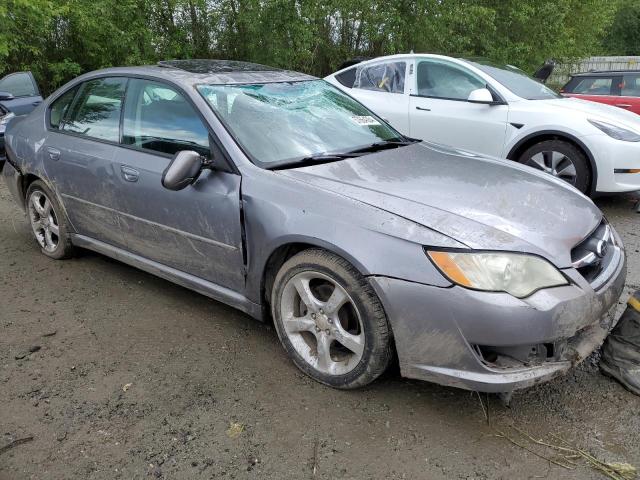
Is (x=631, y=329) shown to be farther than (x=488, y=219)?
Yes

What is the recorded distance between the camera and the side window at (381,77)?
7020mm

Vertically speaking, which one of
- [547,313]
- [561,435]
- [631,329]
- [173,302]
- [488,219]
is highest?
[488,219]

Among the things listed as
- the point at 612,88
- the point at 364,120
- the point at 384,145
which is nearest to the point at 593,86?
the point at 612,88

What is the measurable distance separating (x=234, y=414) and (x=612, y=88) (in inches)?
360

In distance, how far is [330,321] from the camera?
9.07 feet

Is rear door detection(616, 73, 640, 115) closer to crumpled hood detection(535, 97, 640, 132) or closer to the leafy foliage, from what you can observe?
the leafy foliage

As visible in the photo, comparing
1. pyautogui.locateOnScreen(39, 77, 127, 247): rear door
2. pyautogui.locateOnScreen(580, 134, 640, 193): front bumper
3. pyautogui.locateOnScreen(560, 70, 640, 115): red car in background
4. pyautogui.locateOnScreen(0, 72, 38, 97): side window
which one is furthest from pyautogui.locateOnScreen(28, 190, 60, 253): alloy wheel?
pyautogui.locateOnScreen(560, 70, 640, 115): red car in background

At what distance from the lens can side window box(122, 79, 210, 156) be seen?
A: 10.8 ft

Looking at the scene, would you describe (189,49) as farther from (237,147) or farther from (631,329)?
(631,329)

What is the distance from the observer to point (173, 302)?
3855 millimetres

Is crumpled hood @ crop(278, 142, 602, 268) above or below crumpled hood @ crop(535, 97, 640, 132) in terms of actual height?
above

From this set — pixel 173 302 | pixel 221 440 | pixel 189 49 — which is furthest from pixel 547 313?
pixel 189 49

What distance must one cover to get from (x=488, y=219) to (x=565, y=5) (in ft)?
45.9

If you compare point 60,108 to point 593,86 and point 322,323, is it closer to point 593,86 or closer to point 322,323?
point 322,323
